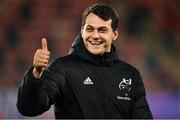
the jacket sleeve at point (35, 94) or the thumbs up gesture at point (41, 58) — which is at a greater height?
the thumbs up gesture at point (41, 58)

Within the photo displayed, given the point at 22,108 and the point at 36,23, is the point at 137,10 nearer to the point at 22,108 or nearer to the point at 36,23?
the point at 36,23

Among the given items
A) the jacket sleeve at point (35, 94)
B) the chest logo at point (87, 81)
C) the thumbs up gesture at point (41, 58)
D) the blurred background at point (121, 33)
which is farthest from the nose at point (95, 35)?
the blurred background at point (121, 33)

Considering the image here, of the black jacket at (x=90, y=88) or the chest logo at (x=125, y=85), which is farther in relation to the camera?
the chest logo at (x=125, y=85)

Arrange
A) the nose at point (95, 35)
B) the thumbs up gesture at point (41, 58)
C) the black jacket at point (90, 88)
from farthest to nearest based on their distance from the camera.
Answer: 1. the nose at point (95, 35)
2. the black jacket at point (90, 88)
3. the thumbs up gesture at point (41, 58)

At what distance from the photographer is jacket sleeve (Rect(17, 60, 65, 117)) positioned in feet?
→ 8.04

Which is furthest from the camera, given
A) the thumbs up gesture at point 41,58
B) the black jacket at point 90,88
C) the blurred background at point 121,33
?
the blurred background at point 121,33

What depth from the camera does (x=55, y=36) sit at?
27.6ft

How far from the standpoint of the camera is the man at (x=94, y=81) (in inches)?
105

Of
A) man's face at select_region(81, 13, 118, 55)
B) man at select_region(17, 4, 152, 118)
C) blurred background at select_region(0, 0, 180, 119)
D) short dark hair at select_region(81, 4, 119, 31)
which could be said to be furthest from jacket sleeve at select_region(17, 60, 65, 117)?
blurred background at select_region(0, 0, 180, 119)

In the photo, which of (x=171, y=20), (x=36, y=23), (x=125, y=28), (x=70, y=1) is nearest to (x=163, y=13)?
(x=171, y=20)

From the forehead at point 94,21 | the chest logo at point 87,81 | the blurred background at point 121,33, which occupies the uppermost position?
the forehead at point 94,21

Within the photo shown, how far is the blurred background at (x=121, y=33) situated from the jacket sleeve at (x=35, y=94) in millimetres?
5201

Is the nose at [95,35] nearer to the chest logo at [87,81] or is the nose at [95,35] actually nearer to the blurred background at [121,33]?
the chest logo at [87,81]

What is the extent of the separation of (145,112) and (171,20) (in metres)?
6.13
